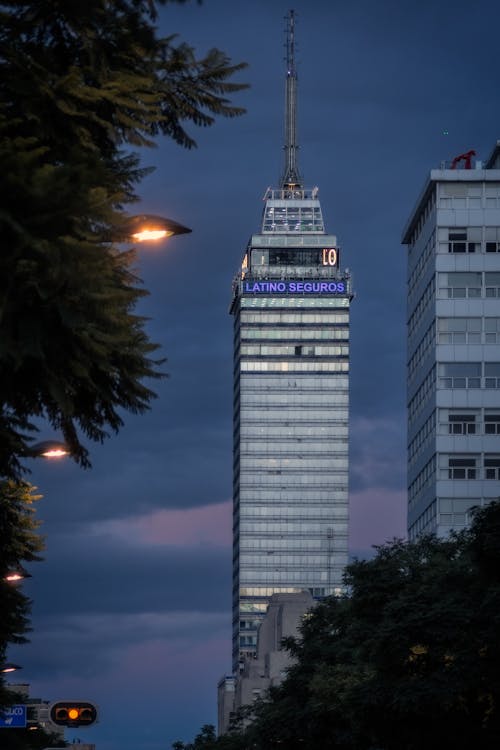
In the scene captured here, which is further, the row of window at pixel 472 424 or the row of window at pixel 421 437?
the row of window at pixel 421 437

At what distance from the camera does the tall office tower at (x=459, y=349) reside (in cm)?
11400

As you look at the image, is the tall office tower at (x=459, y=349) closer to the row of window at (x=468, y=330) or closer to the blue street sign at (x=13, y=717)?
the row of window at (x=468, y=330)

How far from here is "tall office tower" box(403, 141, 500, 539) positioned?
114000mm

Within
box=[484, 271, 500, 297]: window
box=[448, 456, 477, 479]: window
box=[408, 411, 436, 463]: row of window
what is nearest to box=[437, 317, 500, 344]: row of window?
box=[484, 271, 500, 297]: window

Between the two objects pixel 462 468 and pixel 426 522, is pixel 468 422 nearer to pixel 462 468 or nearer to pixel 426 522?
pixel 462 468

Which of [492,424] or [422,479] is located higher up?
[492,424]

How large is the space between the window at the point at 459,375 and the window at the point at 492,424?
85.8 inches

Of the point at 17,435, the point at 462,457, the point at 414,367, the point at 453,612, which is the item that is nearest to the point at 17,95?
the point at 17,435

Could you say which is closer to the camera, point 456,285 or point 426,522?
point 426,522

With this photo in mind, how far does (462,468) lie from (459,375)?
254 inches

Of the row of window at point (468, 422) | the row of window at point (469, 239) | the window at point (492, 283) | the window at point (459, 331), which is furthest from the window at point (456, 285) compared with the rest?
the row of window at point (468, 422)

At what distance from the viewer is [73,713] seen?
143 feet

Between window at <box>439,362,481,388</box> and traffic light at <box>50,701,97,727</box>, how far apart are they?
73.8 metres

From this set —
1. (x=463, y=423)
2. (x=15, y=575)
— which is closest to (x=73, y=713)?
Result: (x=15, y=575)
